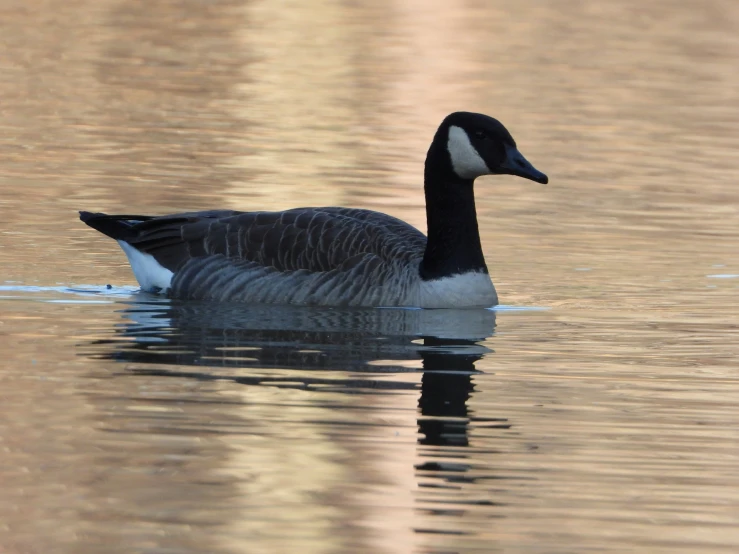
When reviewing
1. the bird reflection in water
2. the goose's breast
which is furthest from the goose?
the bird reflection in water

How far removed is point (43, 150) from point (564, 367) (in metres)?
11.5

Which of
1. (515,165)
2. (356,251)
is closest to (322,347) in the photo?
(356,251)

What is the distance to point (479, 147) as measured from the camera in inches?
520

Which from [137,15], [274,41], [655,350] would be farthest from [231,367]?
[137,15]

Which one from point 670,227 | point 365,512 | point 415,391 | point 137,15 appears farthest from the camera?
point 137,15

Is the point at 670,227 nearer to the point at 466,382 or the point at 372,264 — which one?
the point at 372,264

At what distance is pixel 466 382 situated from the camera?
10.5 meters

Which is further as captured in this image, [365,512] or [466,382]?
[466,382]

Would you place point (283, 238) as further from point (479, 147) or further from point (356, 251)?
point (479, 147)

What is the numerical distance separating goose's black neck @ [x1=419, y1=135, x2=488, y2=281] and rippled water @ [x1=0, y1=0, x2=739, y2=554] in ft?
1.39

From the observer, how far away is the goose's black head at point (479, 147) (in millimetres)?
13109

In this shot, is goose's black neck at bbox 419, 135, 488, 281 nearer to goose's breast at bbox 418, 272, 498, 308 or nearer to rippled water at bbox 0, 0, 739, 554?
goose's breast at bbox 418, 272, 498, 308

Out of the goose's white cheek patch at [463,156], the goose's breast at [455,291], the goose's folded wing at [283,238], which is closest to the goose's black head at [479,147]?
the goose's white cheek patch at [463,156]

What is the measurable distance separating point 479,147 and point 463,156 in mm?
177
